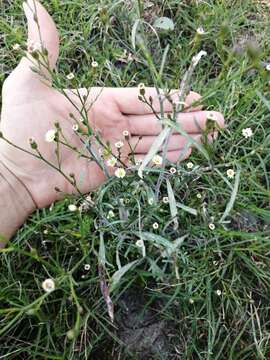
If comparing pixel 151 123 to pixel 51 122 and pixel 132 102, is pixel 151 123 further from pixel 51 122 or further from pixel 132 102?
pixel 51 122

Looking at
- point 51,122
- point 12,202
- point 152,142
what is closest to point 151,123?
point 152,142

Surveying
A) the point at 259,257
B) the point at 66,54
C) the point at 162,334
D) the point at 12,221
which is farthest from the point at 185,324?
the point at 66,54

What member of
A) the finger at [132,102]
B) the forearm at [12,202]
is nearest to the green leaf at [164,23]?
the finger at [132,102]

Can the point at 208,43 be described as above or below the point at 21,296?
above

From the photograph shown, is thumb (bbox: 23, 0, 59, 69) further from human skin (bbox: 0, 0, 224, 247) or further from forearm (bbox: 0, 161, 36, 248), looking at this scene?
forearm (bbox: 0, 161, 36, 248)

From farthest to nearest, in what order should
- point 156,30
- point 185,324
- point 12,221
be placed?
point 156,30
point 12,221
point 185,324

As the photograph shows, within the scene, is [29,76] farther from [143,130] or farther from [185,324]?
[185,324]

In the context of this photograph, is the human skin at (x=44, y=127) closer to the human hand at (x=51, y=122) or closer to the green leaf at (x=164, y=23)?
the human hand at (x=51, y=122)
